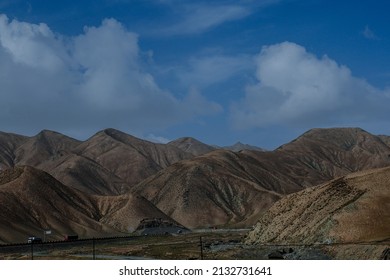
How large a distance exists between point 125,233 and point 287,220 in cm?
9900

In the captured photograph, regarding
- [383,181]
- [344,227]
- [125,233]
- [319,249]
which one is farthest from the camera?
[125,233]

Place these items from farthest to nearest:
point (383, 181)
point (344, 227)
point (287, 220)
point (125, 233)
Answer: point (125, 233) → point (287, 220) → point (383, 181) → point (344, 227)

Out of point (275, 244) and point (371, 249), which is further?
point (275, 244)

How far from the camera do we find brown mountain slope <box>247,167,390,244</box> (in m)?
85.4

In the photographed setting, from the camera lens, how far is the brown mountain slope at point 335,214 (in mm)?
85438

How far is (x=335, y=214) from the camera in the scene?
93812 mm
